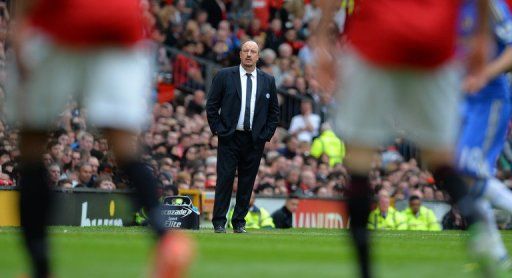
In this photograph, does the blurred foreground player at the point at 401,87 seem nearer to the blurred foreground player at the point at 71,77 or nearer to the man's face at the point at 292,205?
the blurred foreground player at the point at 71,77

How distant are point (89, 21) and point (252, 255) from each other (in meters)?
4.19

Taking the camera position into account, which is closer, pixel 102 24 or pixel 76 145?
pixel 102 24

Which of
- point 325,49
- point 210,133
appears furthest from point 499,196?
point 210,133

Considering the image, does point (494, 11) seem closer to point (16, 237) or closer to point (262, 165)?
point (16, 237)

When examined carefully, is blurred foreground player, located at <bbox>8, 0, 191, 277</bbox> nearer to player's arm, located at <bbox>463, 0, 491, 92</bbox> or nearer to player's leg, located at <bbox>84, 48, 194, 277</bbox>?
player's leg, located at <bbox>84, 48, 194, 277</bbox>

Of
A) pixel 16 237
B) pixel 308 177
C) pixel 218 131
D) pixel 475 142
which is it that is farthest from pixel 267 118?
pixel 475 142

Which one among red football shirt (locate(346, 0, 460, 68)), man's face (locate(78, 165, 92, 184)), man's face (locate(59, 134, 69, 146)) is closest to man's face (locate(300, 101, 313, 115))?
man's face (locate(59, 134, 69, 146))

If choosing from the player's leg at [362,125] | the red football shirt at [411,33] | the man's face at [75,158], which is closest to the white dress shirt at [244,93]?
the man's face at [75,158]

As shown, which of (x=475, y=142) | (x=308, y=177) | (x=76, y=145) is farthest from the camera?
(x=308, y=177)

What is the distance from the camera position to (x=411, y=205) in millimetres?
20078

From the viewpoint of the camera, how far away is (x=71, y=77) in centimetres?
643

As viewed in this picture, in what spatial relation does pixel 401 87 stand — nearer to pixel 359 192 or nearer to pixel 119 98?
pixel 359 192

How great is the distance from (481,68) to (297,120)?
18.7 metres

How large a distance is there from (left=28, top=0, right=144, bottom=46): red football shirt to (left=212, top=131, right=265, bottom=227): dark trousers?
8746 mm
